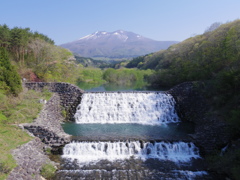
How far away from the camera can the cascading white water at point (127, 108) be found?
52.0 feet

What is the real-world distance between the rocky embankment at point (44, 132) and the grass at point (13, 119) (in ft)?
0.92

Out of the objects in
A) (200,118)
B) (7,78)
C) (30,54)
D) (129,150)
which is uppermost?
(30,54)

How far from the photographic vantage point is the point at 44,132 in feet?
37.0

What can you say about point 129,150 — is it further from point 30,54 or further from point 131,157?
point 30,54

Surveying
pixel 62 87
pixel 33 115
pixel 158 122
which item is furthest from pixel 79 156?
pixel 62 87

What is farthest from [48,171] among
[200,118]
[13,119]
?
[200,118]

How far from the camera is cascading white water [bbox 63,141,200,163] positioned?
10328 mm

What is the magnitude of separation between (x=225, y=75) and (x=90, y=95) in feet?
34.1

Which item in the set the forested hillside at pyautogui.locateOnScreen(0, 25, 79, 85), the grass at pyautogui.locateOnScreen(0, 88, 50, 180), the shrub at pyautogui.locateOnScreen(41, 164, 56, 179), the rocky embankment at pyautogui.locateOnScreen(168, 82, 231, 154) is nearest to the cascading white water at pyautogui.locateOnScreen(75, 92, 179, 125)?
the rocky embankment at pyautogui.locateOnScreen(168, 82, 231, 154)

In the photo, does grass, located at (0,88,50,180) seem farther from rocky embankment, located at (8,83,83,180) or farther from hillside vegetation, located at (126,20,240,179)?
hillside vegetation, located at (126,20,240,179)

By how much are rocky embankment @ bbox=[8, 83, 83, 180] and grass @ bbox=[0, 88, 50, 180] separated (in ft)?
0.92

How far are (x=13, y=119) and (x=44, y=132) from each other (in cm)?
201

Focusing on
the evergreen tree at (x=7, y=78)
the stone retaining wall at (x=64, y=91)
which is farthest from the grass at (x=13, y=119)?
the stone retaining wall at (x=64, y=91)

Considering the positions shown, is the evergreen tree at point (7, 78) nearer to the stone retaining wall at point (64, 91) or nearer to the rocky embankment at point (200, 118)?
the stone retaining wall at point (64, 91)
